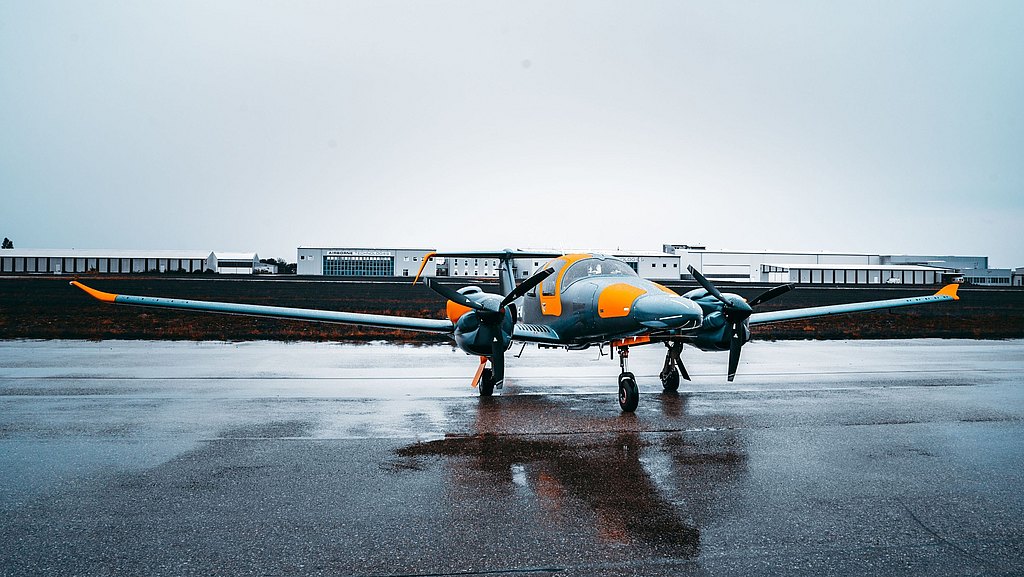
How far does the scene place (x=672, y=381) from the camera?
45.0ft

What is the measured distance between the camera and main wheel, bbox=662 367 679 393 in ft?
44.8

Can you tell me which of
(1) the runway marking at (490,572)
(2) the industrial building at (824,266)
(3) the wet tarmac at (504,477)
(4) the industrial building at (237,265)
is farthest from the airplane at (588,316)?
(4) the industrial building at (237,265)

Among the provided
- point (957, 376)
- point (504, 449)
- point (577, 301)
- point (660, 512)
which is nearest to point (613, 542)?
point (660, 512)

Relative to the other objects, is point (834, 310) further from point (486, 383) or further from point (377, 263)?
point (377, 263)

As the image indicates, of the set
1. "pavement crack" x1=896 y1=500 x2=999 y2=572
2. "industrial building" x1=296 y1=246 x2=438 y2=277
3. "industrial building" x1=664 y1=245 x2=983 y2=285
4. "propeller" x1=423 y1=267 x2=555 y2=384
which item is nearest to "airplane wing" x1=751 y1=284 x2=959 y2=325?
"propeller" x1=423 y1=267 x2=555 y2=384

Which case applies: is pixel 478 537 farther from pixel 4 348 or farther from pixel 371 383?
pixel 4 348

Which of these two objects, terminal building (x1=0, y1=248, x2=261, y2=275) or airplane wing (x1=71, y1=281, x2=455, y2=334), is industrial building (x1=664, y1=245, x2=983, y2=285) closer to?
terminal building (x1=0, y1=248, x2=261, y2=275)

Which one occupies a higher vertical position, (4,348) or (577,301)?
(577,301)

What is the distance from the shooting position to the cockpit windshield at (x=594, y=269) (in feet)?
43.2

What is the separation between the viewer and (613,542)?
5.50 m

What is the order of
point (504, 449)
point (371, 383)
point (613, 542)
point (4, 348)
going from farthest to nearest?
point (4, 348), point (371, 383), point (504, 449), point (613, 542)

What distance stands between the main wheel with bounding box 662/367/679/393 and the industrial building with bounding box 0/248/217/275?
10950 cm

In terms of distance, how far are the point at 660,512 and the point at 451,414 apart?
5644 millimetres

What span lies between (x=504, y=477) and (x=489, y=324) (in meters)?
5.13
